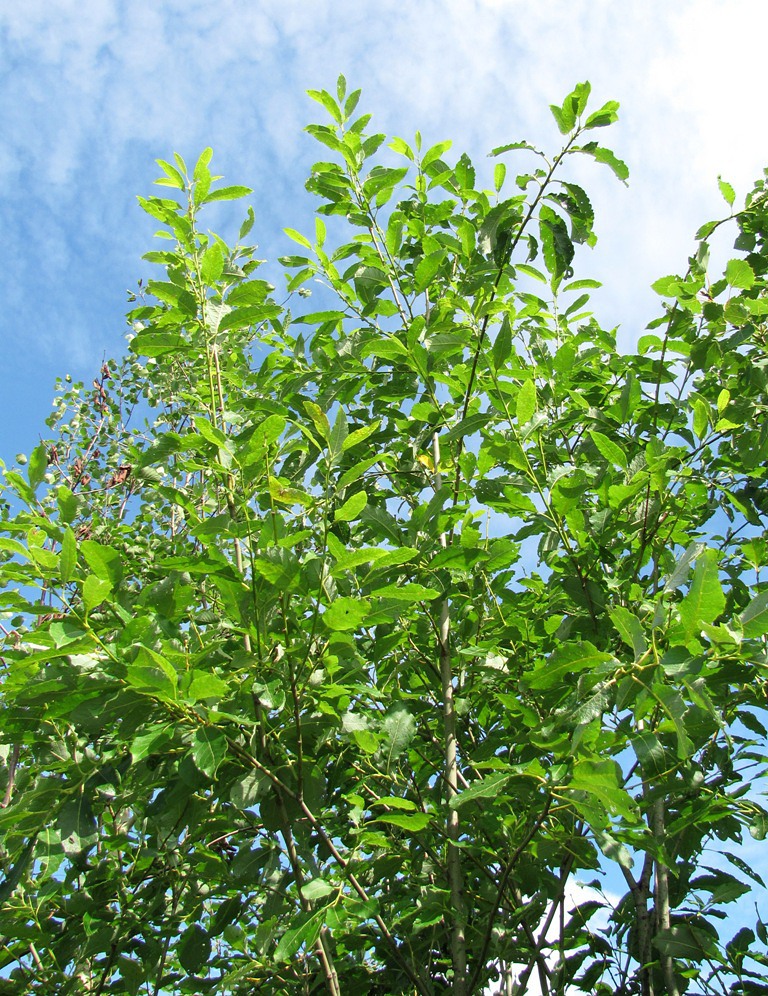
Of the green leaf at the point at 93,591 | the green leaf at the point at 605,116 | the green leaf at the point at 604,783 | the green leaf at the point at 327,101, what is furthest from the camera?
the green leaf at the point at 327,101

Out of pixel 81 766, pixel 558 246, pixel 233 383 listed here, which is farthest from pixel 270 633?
pixel 558 246

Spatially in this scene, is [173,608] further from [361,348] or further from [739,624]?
[739,624]

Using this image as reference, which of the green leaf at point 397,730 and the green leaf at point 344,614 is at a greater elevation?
the green leaf at point 344,614

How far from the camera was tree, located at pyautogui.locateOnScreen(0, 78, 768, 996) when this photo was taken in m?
1.78

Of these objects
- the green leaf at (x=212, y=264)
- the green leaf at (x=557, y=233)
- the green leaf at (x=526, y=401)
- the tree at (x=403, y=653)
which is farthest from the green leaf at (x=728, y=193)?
the green leaf at (x=212, y=264)

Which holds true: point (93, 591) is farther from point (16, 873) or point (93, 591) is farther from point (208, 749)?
point (16, 873)

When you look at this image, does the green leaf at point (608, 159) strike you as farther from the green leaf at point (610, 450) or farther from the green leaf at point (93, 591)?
the green leaf at point (93, 591)

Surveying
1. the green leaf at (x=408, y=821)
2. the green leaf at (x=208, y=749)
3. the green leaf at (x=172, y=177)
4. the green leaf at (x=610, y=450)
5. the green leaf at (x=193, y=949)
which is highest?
the green leaf at (x=172, y=177)

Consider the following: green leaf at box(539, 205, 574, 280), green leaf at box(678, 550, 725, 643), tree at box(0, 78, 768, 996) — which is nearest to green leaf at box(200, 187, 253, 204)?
tree at box(0, 78, 768, 996)

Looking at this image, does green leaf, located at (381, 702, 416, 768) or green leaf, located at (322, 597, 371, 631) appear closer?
green leaf, located at (322, 597, 371, 631)

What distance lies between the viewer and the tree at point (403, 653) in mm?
1780

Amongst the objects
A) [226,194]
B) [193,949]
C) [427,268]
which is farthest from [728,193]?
[193,949]

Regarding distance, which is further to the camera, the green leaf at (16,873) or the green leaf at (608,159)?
the green leaf at (608,159)

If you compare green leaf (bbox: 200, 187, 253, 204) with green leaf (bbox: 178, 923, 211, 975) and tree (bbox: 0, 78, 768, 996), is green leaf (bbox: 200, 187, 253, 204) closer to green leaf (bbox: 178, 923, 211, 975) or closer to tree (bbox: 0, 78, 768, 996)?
tree (bbox: 0, 78, 768, 996)
